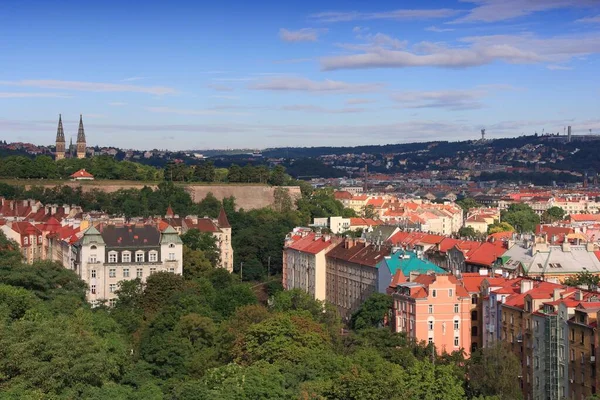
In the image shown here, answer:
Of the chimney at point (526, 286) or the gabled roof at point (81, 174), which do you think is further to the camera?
the gabled roof at point (81, 174)

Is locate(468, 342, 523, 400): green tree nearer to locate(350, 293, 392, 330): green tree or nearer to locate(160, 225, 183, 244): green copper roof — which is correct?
locate(350, 293, 392, 330): green tree

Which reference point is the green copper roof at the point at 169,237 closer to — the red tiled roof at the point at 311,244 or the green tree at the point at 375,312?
the red tiled roof at the point at 311,244

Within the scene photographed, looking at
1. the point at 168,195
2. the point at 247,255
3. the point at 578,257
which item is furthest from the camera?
the point at 168,195

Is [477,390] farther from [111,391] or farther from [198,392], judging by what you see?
[111,391]

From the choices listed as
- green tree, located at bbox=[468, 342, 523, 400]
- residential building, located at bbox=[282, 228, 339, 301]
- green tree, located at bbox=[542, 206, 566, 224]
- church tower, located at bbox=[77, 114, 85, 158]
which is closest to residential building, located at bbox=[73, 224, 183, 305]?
residential building, located at bbox=[282, 228, 339, 301]

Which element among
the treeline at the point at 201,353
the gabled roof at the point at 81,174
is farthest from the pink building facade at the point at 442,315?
the gabled roof at the point at 81,174

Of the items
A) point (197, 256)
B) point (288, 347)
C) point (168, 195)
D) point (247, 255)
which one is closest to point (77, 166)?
point (168, 195)
